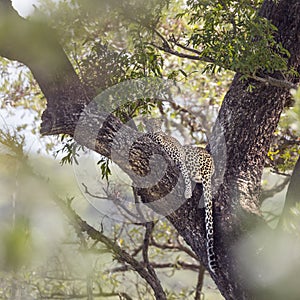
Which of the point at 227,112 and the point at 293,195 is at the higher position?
the point at 227,112

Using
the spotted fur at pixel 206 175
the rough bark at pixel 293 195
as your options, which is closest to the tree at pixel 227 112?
the spotted fur at pixel 206 175

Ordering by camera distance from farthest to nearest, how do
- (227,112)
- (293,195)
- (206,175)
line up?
(227,112) → (206,175) → (293,195)

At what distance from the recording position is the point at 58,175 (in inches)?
211

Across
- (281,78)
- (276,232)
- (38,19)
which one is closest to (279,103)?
(281,78)

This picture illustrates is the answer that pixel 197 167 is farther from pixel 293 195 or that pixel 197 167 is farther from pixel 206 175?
pixel 293 195

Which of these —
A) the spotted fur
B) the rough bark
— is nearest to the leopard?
the spotted fur

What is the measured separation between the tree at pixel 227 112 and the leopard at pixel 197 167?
→ 0.14 feet

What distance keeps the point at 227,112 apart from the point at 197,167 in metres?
0.39

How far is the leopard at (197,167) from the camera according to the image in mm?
3238

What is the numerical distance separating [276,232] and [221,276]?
14.7 inches

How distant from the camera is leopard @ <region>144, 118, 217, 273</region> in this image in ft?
10.6

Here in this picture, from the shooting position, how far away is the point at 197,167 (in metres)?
3.41

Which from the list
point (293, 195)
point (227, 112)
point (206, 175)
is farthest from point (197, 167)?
point (293, 195)

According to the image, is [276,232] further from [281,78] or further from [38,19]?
[38,19]
